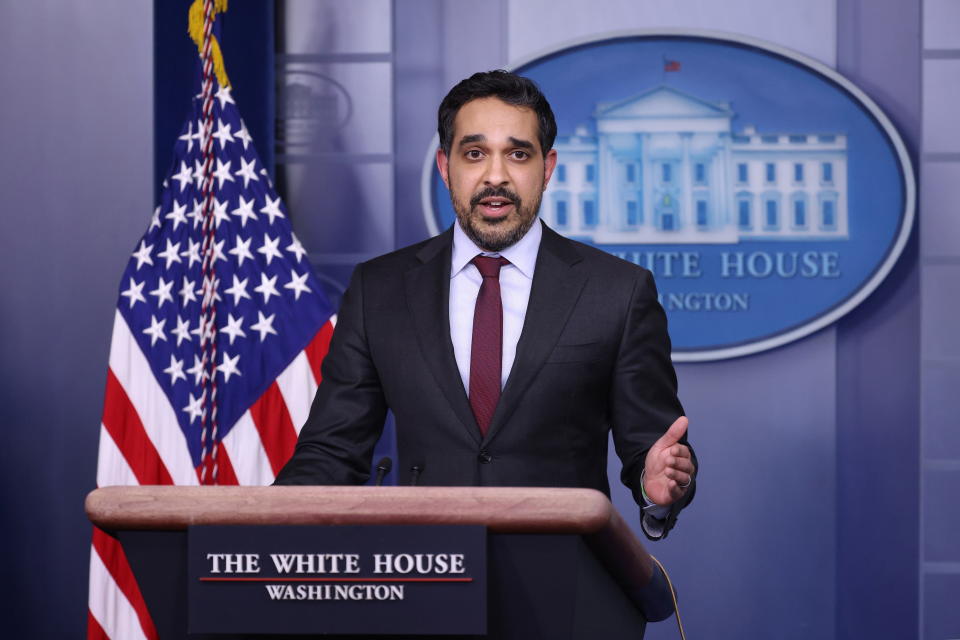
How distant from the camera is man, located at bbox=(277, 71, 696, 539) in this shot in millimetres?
1700

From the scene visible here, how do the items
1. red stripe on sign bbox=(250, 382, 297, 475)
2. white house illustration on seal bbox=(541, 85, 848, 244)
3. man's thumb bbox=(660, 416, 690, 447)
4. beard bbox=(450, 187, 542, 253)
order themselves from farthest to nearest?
white house illustration on seal bbox=(541, 85, 848, 244)
red stripe on sign bbox=(250, 382, 297, 475)
beard bbox=(450, 187, 542, 253)
man's thumb bbox=(660, 416, 690, 447)

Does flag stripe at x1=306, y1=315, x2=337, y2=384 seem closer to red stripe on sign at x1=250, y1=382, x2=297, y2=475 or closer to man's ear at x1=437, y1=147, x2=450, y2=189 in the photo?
red stripe on sign at x1=250, y1=382, x2=297, y2=475

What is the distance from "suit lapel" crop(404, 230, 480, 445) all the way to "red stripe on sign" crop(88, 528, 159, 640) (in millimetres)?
1198

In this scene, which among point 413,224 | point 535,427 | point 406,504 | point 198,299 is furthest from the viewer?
point 413,224

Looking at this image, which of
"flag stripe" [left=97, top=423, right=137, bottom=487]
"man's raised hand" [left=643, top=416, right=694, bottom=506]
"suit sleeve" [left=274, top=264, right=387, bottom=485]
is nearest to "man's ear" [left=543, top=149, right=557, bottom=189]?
"suit sleeve" [left=274, top=264, right=387, bottom=485]

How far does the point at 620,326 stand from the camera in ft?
5.84

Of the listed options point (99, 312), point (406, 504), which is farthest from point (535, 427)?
point (99, 312)

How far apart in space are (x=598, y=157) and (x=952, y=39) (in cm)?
106

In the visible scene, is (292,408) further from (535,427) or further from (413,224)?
(535,427)

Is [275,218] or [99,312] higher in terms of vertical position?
[275,218]

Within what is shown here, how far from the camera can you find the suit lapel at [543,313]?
169 centimetres

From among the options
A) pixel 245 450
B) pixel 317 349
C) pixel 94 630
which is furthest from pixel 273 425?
pixel 94 630

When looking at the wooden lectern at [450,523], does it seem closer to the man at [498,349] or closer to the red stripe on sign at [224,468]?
the man at [498,349]

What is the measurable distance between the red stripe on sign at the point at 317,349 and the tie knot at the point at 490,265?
990mm
